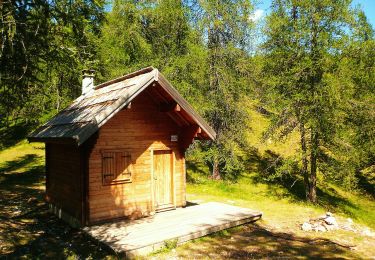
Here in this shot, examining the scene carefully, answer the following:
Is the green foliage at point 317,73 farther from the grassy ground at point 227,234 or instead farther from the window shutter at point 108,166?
the window shutter at point 108,166

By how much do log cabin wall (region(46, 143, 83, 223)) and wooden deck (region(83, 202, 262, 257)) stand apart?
4.30ft

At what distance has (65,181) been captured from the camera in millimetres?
12828

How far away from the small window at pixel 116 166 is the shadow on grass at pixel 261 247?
3.58m

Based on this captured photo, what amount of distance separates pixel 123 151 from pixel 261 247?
5815mm

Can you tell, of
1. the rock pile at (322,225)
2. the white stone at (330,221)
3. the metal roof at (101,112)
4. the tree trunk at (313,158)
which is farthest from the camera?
the tree trunk at (313,158)

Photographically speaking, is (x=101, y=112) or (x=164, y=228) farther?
(x=164, y=228)

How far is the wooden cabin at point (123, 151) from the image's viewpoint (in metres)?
11.4

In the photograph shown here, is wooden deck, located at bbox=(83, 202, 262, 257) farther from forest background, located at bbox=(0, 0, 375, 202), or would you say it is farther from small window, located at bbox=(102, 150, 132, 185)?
forest background, located at bbox=(0, 0, 375, 202)

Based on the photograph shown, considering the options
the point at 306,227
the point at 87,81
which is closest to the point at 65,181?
the point at 87,81

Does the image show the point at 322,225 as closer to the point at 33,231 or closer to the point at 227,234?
the point at 227,234

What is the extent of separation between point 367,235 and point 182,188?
23.8 ft

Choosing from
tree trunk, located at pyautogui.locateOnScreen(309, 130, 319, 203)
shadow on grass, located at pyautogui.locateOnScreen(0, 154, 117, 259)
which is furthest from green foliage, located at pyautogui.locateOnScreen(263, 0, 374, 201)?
shadow on grass, located at pyautogui.locateOnScreen(0, 154, 117, 259)

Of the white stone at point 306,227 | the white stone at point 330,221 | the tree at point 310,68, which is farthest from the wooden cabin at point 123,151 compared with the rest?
the tree at point 310,68

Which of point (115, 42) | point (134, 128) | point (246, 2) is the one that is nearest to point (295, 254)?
point (134, 128)
